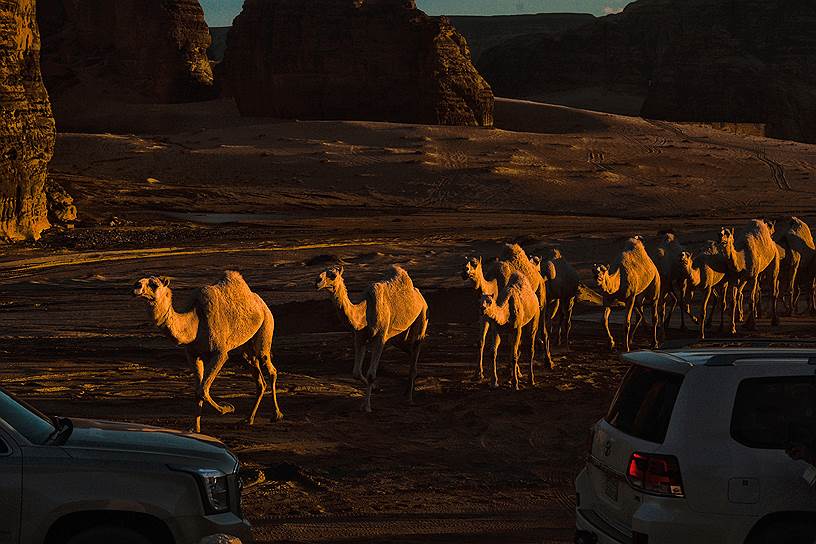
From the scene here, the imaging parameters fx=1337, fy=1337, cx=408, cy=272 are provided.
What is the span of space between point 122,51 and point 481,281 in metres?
83.8

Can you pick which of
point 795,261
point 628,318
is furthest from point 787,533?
point 795,261

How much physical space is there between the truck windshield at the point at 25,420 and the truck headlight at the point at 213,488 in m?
0.83

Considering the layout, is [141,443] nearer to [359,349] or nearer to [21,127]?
[359,349]

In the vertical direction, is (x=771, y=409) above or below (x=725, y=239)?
above

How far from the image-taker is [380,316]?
16.2 m

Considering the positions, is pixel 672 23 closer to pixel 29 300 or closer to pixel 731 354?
pixel 29 300

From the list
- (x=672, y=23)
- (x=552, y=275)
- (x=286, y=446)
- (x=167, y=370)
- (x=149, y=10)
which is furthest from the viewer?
(x=672, y=23)

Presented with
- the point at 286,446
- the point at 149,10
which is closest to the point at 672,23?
the point at 149,10

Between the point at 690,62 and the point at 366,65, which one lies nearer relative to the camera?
the point at 366,65

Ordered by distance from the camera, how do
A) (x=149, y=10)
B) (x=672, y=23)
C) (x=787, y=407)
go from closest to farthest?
(x=787, y=407) → (x=149, y=10) → (x=672, y=23)

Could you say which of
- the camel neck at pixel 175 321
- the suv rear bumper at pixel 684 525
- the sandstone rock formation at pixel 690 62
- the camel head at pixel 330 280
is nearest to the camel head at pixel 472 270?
the camel head at pixel 330 280

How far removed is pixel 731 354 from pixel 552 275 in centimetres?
1397

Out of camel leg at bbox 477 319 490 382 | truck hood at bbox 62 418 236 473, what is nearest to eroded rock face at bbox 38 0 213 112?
camel leg at bbox 477 319 490 382

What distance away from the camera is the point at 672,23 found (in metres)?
165
